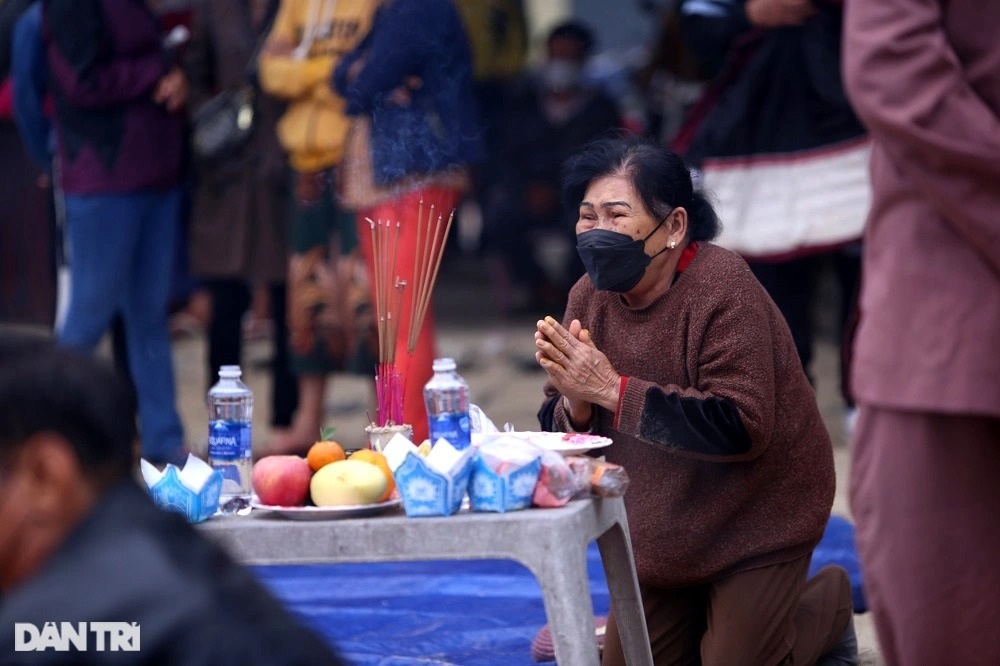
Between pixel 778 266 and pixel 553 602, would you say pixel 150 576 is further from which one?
pixel 778 266

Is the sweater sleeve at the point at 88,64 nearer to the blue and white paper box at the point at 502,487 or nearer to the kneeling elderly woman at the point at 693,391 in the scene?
the kneeling elderly woman at the point at 693,391

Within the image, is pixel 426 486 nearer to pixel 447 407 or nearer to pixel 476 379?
pixel 447 407

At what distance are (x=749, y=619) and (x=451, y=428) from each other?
0.80 metres

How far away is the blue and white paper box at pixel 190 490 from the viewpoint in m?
2.70

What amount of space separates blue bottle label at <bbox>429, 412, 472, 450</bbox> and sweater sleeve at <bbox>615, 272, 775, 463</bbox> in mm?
315

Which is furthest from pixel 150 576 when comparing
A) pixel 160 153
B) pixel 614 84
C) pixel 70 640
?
pixel 614 84

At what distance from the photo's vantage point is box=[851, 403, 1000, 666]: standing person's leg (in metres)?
2.39

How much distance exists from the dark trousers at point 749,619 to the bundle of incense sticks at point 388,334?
671mm

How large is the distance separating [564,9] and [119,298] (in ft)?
26.0

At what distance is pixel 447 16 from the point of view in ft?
16.9

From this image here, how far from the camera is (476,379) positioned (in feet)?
27.0

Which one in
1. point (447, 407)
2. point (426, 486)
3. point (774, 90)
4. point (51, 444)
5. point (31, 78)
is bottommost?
point (426, 486)

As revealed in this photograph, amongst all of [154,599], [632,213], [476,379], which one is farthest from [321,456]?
[476,379]

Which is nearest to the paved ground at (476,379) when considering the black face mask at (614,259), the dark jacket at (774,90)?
the dark jacket at (774,90)
